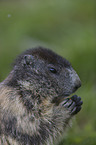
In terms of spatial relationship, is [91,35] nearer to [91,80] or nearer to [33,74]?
[91,80]

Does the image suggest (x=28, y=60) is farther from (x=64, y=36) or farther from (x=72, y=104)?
(x=64, y=36)

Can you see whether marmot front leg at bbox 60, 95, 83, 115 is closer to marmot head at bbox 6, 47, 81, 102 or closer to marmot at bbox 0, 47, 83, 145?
marmot at bbox 0, 47, 83, 145

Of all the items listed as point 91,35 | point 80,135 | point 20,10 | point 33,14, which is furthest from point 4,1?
point 80,135

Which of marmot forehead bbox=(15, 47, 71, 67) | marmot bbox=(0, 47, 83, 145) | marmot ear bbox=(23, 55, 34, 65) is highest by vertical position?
marmot forehead bbox=(15, 47, 71, 67)

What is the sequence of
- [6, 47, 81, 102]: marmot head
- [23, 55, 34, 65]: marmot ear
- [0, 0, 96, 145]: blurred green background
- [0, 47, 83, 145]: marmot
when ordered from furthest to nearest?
[0, 0, 96, 145]: blurred green background, [23, 55, 34, 65]: marmot ear, [6, 47, 81, 102]: marmot head, [0, 47, 83, 145]: marmot

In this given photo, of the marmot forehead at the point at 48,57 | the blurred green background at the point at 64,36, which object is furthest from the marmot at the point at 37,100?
the blurred green background at the point at 64,36

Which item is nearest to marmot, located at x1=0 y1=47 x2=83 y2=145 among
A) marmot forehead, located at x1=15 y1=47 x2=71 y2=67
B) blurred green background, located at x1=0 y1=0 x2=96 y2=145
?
marmot forehead, located at x1=15 y1=47 x2=71 y2=67

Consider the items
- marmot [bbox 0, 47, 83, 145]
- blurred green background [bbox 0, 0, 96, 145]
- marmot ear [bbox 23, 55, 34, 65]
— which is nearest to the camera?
marmot [bbox 0, 47, 83, 145]

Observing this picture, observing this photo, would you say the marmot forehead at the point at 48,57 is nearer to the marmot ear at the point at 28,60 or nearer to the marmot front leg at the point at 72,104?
the marmot ear at the point at 28,60
